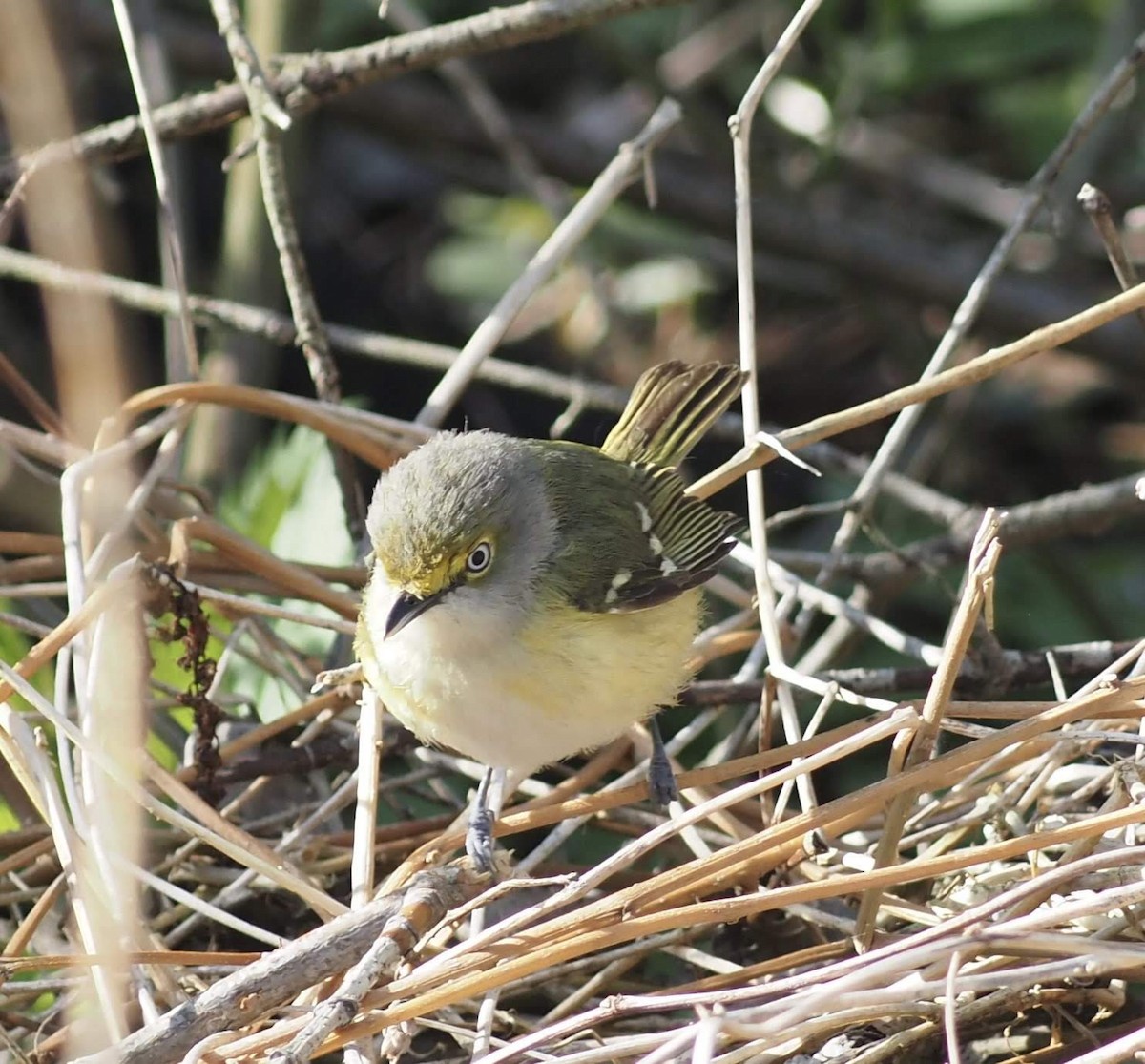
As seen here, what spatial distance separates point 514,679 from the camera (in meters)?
2.90

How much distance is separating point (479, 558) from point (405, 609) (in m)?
0.24

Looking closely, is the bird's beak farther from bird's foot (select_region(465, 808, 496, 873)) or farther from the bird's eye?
bird's foot (select_region(465, 808, 496, 873))

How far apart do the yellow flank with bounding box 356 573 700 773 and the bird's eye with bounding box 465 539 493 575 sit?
0.10m

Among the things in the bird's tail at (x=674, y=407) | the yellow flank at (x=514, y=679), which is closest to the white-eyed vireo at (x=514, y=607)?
the yellow flank at (x=514, y=679)

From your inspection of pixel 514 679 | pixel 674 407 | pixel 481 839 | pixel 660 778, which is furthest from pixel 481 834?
pixel 674 407

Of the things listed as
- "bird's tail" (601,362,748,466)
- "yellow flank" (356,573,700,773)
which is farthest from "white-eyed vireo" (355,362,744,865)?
"bird's tail" (601,362,748,466)

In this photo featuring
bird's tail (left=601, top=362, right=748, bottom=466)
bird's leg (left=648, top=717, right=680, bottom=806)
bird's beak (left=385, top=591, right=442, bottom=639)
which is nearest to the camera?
bird's beak (left=385, top=591, right=442, bottom=639)

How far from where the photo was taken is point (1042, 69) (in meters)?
6.14

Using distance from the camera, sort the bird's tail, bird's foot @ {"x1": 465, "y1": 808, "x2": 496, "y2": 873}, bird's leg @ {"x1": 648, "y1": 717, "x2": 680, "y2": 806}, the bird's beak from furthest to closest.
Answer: the bird's tail < bird's leg @ {"x1": 648, "y1": 717, "x2": 680, "y2": 806} < the bird's beak < bird's foot @ {"x1": 465, "y1": 808, "x2": 496, "y2": 873}

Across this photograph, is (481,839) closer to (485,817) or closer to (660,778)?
(485,817)

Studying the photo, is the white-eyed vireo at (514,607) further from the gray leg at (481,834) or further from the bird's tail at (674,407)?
the bird's tail at (674,407)

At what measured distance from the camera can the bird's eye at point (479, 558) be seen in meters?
3.03

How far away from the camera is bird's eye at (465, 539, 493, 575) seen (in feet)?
9.93

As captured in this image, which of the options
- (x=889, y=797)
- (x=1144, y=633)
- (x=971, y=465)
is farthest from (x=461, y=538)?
(x=971, y=465)
